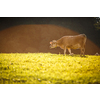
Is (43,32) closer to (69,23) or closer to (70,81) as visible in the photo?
(69,23)

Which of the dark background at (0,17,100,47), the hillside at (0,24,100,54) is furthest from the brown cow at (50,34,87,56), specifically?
the dark background at (0,17,100,47)

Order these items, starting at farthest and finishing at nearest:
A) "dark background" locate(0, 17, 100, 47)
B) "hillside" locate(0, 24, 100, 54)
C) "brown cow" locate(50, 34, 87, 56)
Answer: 1. "hillside" locate(0, 24, 100, 54)
2. "dark background" locate(0, 17, 100, 47)
3. "brown cow" locate(50, 34, 87, 56)

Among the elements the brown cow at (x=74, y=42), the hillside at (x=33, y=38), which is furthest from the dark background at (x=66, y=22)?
the brown cow at (x=74, y=42)

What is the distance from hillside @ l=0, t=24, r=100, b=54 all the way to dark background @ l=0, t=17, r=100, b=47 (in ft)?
0.92

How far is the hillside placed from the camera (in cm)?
636

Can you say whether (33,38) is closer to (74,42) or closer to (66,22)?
(66,22)

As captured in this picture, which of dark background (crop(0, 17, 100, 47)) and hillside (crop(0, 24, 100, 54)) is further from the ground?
dark background (crop(0, 17, 100, 47))

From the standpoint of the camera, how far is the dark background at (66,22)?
605cm

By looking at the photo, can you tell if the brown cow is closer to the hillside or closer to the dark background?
the hillside

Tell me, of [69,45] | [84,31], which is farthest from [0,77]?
[84,31]

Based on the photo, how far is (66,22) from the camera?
6234 mm

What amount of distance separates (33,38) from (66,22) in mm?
2535

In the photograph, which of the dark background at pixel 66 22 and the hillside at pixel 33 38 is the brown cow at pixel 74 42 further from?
the dark background at pixel 66 22

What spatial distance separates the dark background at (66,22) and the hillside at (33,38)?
0.28 m
